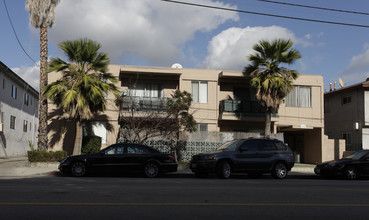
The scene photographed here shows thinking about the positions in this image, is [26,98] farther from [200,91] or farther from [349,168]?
[349,168]

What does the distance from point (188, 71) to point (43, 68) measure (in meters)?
9.26

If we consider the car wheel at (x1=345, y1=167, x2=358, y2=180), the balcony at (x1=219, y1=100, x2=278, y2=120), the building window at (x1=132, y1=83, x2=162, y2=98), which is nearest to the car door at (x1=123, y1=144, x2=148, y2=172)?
the car wheel at (x1=345, y1=167, x2=358, y2=180)

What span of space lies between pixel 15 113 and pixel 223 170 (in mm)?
22757

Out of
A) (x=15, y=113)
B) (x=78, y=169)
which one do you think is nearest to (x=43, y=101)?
(x=78, y=169)

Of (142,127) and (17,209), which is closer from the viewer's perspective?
(17,209)

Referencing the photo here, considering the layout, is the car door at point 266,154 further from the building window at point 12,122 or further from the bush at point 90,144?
the building window at point 12,122

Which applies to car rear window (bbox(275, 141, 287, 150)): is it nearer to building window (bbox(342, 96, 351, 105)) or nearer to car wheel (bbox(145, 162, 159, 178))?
car wheel (bbox(145, 162, 159, 178))

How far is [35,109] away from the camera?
3919 cm

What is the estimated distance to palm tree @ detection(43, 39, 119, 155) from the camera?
61.8 feet

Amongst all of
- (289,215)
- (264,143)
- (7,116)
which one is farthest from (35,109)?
(289,215)

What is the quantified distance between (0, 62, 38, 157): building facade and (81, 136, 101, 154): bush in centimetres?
723

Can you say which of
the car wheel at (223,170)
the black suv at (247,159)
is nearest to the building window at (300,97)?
the black suv at (247,159)

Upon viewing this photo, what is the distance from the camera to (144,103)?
23344 millimetres

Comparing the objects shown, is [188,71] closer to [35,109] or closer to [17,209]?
[17,209]
